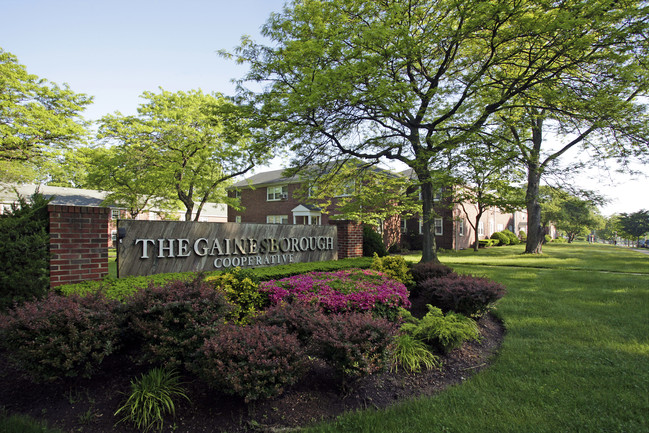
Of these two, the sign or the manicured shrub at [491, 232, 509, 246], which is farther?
the manicured shrub at [491, 232, 509, 246]

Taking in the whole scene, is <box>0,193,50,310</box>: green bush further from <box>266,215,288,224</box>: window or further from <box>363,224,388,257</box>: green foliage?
<box>266,215,288,224</box>: window

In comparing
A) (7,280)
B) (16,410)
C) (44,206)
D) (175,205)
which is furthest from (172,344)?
(175,205)

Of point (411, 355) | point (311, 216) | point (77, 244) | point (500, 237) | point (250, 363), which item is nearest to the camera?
point (250, 363)

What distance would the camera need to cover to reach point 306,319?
3865 millimetres

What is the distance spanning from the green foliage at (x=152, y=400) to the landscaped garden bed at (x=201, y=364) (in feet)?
0.22

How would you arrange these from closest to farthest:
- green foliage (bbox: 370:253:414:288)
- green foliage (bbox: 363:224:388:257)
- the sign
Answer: the sign
green foliage (bbox: 370:253:414:288)
green foliage (bbox: 363:224:388:257)

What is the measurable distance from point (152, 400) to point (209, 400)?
0.48 m

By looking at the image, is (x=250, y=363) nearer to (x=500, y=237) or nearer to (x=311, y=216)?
(x=311, y=216)

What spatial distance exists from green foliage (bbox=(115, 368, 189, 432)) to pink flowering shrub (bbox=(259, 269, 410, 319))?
7.10 feet

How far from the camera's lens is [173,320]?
10.9 feet

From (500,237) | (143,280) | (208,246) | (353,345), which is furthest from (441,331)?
(500,237)

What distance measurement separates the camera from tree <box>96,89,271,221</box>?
62.3 feet

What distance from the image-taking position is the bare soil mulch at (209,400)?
2836mm

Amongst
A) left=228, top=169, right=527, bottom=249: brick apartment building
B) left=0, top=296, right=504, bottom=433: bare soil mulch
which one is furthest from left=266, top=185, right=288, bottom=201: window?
left=0, top=296, right=504, bottom=433: bare soil mulch
